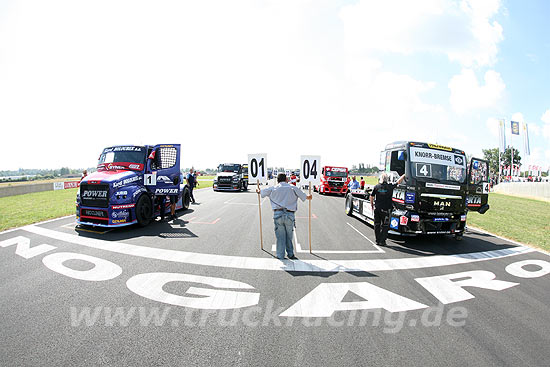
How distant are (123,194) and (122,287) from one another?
4.99 m

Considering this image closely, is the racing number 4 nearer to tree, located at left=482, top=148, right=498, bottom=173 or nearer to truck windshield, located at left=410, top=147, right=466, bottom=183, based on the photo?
truck windshield, located at left=410, top=147, right=466, bottom=183

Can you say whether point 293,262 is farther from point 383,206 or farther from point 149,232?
point 149,232

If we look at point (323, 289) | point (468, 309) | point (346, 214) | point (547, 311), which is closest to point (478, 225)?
point (346, 214)

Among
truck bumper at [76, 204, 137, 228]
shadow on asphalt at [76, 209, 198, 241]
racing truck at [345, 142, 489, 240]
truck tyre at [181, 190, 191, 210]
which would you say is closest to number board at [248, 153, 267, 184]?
shadow on asphalt at [76, 209, 198, 241]

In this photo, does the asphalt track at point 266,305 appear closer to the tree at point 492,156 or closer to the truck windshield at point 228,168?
the truck windshield at point 228,168

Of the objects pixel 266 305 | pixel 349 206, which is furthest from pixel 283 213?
pixel 349 206

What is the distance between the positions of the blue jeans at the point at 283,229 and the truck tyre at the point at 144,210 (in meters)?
5.49

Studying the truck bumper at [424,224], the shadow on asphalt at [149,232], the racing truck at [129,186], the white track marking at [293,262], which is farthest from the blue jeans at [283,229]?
the racing truck at [129,186]

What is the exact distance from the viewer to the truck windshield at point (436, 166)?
7.44 metres

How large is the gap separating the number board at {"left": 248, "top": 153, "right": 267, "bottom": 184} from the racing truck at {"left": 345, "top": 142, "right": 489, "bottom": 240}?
399cm

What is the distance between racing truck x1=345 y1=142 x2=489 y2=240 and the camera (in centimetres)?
718

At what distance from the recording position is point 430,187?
7.18m

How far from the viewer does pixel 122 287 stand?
14.1 ft

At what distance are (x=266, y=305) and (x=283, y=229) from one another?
2336 millimetres
